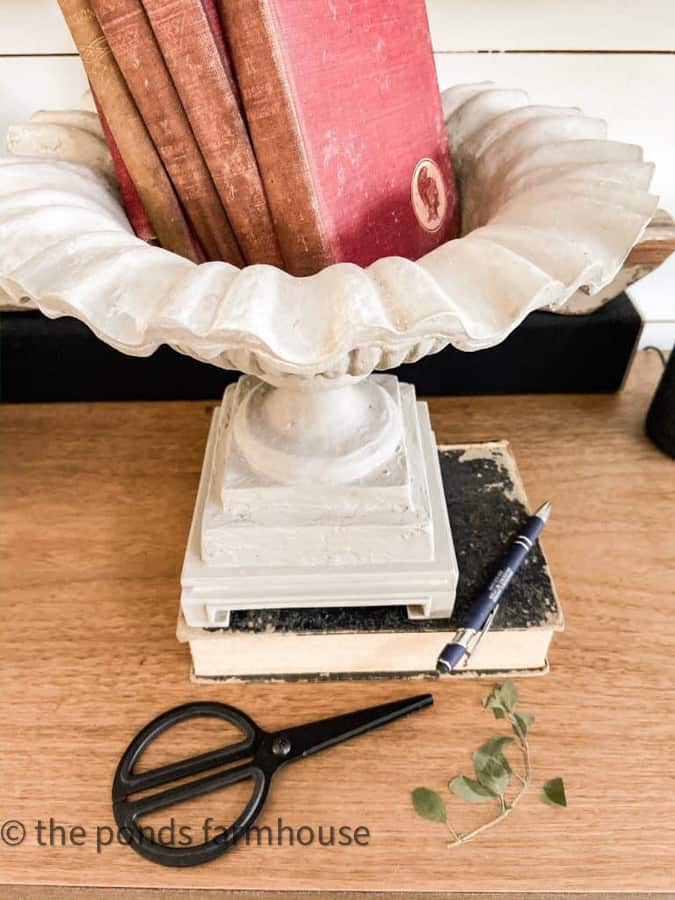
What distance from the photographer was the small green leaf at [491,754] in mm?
524

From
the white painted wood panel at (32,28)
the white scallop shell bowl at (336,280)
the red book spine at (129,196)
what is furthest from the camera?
the white painted wood panel at (32,28)

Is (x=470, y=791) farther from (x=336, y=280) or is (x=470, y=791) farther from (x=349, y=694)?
(x=336, y=280)

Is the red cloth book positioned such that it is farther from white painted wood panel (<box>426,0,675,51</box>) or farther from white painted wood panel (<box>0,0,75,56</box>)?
→ white painted wood panel (<box>0,0,75,56</box>)

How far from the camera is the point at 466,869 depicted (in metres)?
A: 0.49

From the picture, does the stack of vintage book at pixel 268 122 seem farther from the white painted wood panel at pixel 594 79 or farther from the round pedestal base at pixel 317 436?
the white painted wood panel at pixel 594 79

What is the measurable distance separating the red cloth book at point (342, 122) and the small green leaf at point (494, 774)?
1.17 ft

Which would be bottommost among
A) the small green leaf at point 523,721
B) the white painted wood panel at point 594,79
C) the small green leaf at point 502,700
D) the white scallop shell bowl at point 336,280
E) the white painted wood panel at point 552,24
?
the small green leaf at point 523,721

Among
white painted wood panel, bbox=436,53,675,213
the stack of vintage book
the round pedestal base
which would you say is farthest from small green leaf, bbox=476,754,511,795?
white painted wood panel, bbox=436,53,675,213

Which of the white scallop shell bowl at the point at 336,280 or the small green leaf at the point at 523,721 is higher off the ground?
the white scallop shell bowl at the point at 336,280

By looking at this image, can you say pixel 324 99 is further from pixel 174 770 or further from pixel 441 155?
pixel 174 770

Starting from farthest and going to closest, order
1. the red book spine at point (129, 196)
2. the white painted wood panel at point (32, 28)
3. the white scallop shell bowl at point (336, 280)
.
→ the white painted wood panel at point (32, 28)
the red book spine at point (129, 196)
the white scallop shell bowl at point (336, 280)

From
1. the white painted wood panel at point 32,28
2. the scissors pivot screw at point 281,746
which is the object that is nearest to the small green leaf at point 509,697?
the scissors pivot screw at point 281,746

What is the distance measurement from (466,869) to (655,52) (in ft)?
2.50

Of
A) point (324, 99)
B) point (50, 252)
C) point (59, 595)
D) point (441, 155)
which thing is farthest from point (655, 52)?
point (59, 595)
